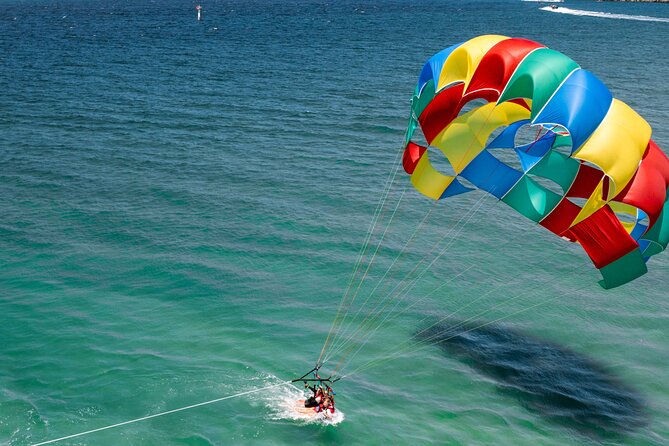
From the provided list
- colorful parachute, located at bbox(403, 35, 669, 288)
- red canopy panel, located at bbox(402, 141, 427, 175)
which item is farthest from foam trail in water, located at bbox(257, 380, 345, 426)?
red canopy panel, located at bbox(402, 141, 427, 175)

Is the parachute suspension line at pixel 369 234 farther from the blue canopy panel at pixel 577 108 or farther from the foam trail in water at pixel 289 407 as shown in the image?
the blue canopy panel at pixel 577 108

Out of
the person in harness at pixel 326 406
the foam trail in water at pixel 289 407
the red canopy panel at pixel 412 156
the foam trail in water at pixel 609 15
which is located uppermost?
the red canopy panel at pixel 412 156

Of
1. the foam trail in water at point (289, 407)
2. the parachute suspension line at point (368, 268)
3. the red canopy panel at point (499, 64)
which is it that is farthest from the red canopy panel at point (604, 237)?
the parachute suspension line at point (368, 268)

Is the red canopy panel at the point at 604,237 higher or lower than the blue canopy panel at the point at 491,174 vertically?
lower

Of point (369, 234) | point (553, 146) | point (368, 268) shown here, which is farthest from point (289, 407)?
point (369, 234)

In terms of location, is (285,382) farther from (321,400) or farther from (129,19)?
(129,19)

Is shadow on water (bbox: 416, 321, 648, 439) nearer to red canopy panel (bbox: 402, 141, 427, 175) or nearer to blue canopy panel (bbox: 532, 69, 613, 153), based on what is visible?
red canopy panel (bbox: 402, 141, 427, 175)
